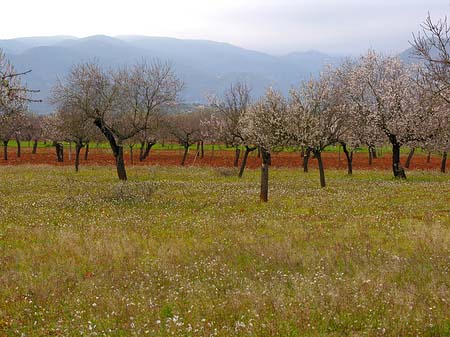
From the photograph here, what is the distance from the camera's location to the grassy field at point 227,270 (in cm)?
Result: 779

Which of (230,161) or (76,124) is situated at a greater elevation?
(76,124)

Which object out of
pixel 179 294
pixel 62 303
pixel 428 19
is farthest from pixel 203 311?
pixel 428 19

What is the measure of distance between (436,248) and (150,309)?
8.77 meters

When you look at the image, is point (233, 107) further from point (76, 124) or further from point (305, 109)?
point (76, 124)

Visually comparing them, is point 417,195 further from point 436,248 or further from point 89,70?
point 89,70

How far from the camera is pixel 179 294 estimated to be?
934 cm

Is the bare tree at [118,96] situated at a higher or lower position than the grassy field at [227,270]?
higher

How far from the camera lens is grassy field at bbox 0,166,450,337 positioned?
25.6 feet

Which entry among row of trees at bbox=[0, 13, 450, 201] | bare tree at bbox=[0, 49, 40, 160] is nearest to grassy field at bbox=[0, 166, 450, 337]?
bare tree at bbox=[0, 49, 40, 160]

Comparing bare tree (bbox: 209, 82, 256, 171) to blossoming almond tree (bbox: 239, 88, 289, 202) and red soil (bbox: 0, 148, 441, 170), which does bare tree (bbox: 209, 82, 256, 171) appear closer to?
blossoming almond tree (bbox: 239, 88, 289, 202)

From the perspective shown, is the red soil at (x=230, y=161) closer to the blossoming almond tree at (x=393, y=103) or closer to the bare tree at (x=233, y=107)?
the bare tree at (x=233, y=107)

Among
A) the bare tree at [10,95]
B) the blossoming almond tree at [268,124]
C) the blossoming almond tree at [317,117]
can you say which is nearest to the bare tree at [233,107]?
the blossoming almond tree at [268,124]

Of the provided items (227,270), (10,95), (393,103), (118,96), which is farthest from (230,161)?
(227,270)

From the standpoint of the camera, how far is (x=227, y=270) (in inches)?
427
